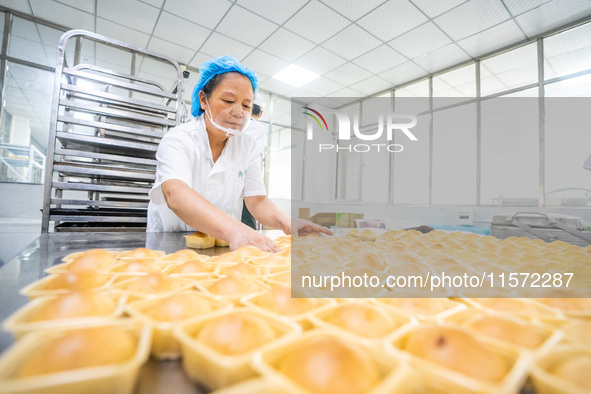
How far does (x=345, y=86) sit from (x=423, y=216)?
2960 millimetres

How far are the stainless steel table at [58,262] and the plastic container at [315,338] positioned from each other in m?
0.10

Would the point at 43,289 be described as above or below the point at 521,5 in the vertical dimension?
below

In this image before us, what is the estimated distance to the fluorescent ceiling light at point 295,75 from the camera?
488 cm

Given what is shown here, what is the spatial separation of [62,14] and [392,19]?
426 centimetres

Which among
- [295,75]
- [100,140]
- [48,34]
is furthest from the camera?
[295,75]

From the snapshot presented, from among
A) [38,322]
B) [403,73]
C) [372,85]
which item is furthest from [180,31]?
[38,322]

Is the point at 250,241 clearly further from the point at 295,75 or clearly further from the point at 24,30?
the point at 24,30

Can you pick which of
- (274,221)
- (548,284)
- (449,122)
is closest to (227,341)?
(548,284)

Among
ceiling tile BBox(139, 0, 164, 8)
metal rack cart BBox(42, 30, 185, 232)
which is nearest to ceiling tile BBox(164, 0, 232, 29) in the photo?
ceiling tile BBox(139, 0, 164, 8)

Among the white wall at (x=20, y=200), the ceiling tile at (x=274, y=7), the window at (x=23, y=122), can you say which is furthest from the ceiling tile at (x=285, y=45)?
the white wall at (x=20, y=200)

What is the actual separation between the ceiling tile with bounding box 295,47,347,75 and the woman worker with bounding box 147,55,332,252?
120 inches

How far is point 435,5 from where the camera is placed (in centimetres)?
322

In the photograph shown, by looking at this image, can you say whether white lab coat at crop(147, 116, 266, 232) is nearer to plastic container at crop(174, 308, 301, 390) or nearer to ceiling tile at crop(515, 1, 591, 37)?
plastic container at crop(174, 308, 301, 390)

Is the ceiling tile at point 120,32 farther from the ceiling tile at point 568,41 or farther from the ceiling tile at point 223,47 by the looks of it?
the ceiling tile at point 568,41
